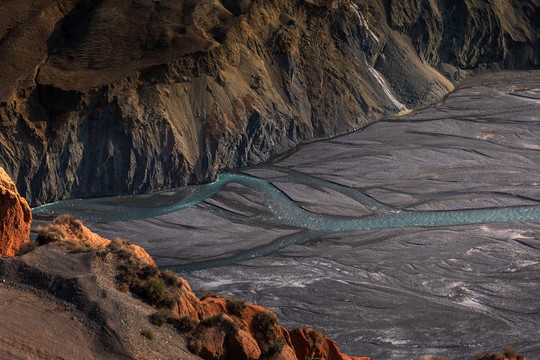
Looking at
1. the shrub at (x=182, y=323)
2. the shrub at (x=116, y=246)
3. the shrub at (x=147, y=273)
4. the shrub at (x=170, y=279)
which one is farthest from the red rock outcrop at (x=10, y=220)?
the shrub at (x=182, y=323)

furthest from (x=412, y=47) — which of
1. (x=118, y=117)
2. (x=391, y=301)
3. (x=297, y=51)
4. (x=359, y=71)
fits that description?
(x=391, y=301)

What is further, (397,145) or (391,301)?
(397,145)

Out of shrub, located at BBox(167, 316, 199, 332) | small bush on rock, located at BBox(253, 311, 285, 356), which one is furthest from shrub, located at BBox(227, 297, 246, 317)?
shrub, located at BBox(167, 316, 199, 332)

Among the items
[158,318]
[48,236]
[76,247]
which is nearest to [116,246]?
[76,247]

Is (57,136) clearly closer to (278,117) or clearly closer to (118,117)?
(118,117)

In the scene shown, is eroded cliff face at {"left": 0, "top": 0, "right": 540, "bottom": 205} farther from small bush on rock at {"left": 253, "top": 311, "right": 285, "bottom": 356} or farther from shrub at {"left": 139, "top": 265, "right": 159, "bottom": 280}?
small bush on rock at {"left": 253, "top": 311, "right": 285, "bottom": 356}

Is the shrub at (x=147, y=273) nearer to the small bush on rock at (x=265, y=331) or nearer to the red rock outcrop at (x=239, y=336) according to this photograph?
the red rock outcrop at (x=239, y=336)
